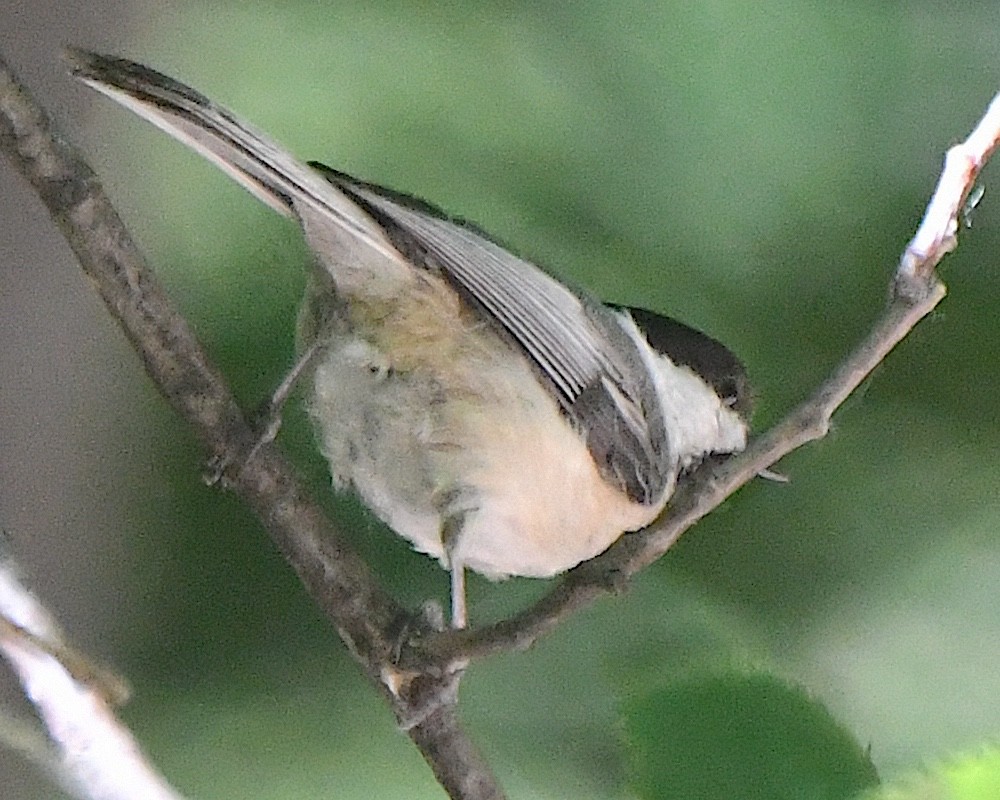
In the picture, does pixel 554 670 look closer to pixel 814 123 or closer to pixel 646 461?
pixel 646 461

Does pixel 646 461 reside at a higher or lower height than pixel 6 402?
lower

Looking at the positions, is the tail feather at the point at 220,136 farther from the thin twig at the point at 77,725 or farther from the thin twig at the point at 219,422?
the thin twig at the point at 77,725

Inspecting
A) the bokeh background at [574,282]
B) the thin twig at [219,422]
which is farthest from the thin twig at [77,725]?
the bokeh background at [574,282]

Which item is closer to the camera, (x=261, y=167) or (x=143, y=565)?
(x=261, y=167)

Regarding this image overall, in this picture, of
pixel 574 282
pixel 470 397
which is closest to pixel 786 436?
pixel 470 397

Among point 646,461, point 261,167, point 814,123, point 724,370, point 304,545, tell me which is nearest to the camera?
point 261,167

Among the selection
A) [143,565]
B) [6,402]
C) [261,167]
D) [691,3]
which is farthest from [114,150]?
[261,167]

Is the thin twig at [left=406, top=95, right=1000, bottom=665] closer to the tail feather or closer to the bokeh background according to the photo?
the tail feather

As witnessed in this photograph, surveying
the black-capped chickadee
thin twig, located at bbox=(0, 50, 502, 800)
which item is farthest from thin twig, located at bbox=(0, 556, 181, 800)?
the black-capped chickadee
